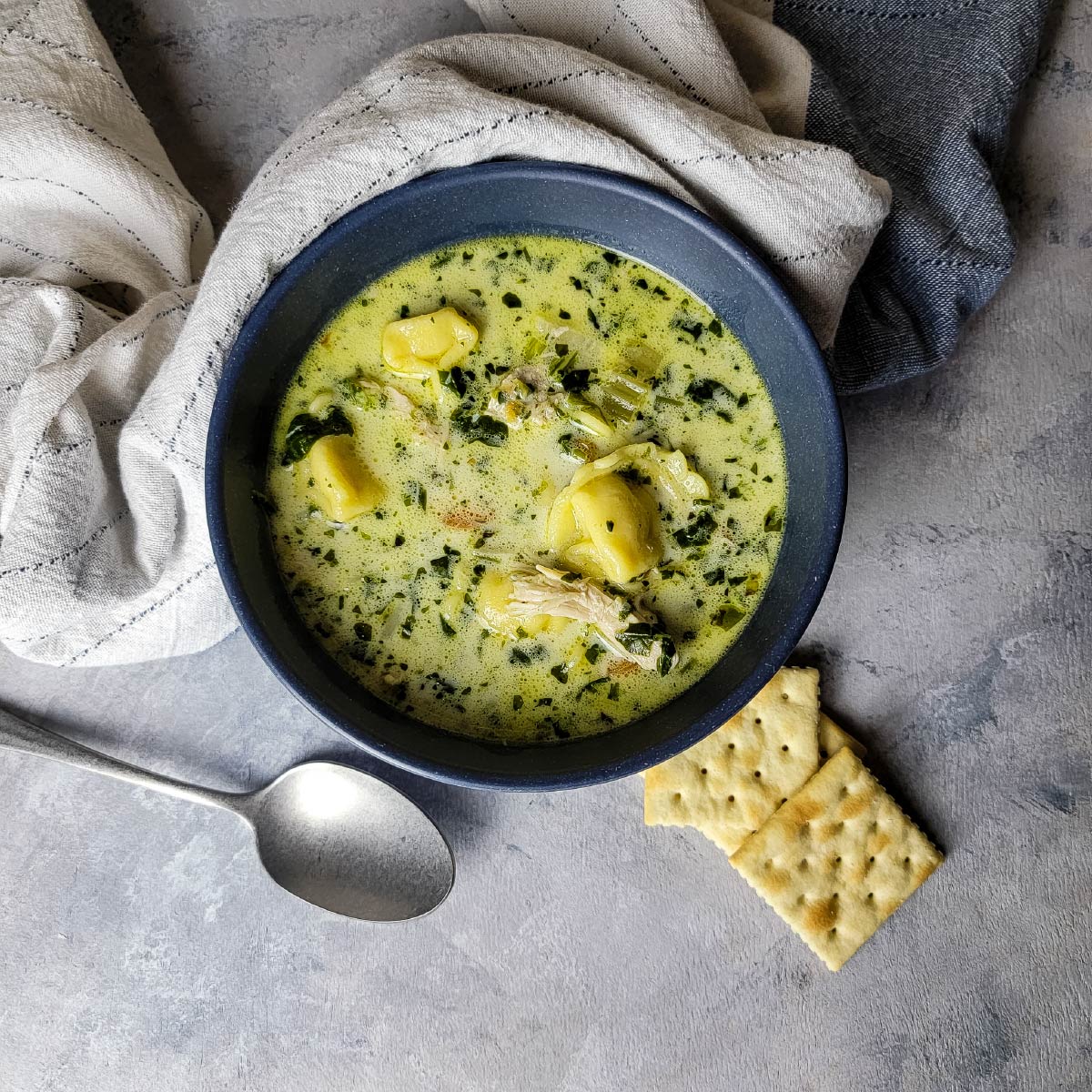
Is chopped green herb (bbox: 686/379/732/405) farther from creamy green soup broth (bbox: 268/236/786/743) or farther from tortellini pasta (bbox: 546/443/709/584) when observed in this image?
tortellini pasta (bbox: 546/443/709/584)

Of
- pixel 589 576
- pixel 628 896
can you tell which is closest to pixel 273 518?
pixel 589 576

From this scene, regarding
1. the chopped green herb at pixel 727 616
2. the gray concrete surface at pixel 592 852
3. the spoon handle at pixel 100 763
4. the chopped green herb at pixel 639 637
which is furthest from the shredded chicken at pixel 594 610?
the spoon handle at pixel 100 763

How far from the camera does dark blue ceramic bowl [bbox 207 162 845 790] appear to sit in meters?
2.05

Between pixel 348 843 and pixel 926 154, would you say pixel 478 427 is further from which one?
pixel 926 154

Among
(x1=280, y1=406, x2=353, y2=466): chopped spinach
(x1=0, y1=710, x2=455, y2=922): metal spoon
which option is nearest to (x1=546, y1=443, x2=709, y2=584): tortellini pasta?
(x1=280, y1=406, x2=353, y2=466): chopped spinach

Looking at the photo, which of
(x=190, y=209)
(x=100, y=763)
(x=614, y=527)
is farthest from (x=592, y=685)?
(x=190, y=209)

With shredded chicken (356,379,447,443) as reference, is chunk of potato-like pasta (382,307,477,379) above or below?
above

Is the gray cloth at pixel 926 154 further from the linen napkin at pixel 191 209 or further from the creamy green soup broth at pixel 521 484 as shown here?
the creamy green soup broth at pixel 521 484

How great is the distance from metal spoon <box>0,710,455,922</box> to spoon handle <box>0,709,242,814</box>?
0.02 m

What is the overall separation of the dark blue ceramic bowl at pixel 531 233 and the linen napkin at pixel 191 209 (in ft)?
0.25

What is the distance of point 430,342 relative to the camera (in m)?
2.12

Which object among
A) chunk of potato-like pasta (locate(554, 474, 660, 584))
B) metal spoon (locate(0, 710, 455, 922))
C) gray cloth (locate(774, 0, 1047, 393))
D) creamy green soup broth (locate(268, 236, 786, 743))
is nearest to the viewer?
chunk of potato-like pasta (locate(554, 474, 660, 584))

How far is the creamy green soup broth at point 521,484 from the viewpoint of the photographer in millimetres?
2141

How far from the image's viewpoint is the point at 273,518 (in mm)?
2227
